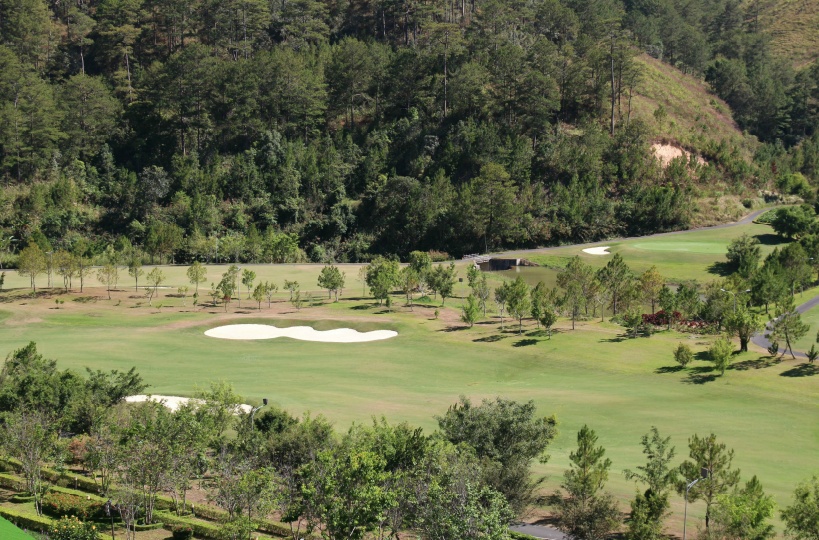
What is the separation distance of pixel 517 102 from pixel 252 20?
191ft

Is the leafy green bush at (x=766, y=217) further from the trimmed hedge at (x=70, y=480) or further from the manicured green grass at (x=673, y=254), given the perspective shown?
the trimmed hedge at (x=70, y=480)

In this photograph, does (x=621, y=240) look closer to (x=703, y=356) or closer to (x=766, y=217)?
(x=766, y=217)

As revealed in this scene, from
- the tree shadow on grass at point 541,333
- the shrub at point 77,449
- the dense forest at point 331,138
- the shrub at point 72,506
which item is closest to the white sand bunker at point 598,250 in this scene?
the dense forest at point 331,138

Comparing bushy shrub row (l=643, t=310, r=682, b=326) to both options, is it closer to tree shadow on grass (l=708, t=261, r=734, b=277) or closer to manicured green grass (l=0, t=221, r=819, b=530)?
manicured green grass (l=0, t=221, r=819, b=530)

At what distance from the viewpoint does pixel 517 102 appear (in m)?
145

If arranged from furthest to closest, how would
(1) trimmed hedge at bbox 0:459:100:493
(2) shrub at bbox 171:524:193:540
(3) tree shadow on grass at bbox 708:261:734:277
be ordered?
(3) tree shadow on grass at bbox 708:261:734:277
(1) trimmed hedge at bbox 0:459:100:493
(2) shrub at bbox 171:524:193:540

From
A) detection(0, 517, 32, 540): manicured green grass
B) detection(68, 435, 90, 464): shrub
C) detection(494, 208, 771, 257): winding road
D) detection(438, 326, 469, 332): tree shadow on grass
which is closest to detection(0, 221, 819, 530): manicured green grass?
detection(438, 326, 469, 332): tree shadow on grass

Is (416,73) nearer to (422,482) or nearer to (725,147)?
(725,147)

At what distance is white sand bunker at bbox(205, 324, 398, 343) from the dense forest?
39.3 meters

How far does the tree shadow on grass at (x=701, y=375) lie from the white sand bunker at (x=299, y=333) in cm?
2636

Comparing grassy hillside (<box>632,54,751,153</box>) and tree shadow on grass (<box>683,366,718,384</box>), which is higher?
grassy hillside (<box>632,54,751,153</box>)

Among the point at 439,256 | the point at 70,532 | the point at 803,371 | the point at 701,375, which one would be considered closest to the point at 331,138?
the point at 439,256

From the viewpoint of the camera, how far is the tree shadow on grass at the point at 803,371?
2392 inches

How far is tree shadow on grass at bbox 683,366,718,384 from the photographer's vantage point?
60375mm
